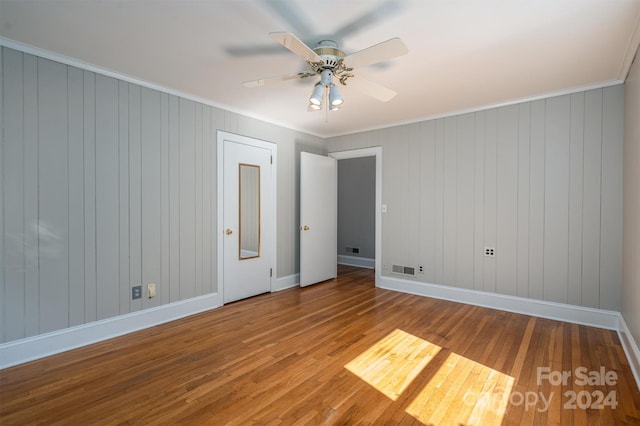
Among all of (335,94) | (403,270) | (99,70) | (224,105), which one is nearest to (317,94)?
(335,94)

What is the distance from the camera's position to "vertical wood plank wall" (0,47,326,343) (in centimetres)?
236

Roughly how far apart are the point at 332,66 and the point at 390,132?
8.34 feet

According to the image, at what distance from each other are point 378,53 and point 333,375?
2.28 metres

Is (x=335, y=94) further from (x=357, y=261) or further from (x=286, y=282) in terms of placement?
(x=357, y=261)

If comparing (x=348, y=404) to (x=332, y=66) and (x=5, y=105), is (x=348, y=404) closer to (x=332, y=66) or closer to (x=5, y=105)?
(x=332, y=66)

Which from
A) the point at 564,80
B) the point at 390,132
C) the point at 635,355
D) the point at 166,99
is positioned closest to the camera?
the point at 635,355

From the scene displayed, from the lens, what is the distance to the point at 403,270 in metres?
4.48

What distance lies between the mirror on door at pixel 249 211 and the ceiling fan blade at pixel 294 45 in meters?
2.23

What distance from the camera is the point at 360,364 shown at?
2373 millimetres

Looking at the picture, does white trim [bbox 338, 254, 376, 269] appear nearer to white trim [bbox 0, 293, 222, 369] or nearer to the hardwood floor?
the hardwood floor

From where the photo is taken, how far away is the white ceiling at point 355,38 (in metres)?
1.92

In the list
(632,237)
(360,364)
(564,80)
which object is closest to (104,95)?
(360,364)

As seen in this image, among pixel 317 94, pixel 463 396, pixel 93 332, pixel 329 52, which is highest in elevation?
pixel 329 52

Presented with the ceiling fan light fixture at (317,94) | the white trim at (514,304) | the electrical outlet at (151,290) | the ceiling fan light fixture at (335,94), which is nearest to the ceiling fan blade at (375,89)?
the ceiling fan light fixture at (335,94)
